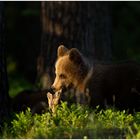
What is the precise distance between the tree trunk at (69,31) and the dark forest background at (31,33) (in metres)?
8.94

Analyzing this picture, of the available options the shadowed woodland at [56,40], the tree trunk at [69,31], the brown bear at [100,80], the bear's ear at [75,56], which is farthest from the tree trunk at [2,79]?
the tree trunk at [69,31]

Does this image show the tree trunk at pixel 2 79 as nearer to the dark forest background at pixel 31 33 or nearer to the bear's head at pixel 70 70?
the bear's head at pixel 70 70

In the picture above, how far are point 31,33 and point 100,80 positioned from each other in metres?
14.0

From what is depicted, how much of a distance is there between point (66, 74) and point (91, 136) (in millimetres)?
3317

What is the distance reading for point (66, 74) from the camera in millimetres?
11578

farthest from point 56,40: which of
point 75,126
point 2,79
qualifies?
point 75,126

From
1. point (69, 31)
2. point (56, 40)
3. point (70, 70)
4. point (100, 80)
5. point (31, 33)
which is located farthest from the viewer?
point (31, 33)

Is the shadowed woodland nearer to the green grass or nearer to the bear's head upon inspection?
the green grass

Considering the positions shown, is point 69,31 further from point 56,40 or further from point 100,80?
point 100,80

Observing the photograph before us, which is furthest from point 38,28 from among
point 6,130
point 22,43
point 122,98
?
point 6,130

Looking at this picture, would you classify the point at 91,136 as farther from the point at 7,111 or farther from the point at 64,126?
the point at 7,111

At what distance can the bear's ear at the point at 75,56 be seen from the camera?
37.1 ft

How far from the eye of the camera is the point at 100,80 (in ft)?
37.1

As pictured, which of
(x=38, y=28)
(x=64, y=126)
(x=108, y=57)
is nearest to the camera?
(x=64, y=126)
